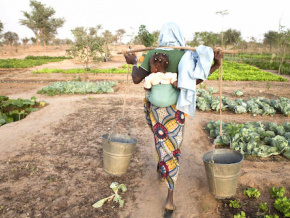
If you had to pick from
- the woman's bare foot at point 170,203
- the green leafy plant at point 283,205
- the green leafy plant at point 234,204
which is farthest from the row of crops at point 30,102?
the green leafy plant at point 283,205

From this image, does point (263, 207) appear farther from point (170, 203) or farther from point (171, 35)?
point (171, 35)

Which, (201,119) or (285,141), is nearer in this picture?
(285,141)

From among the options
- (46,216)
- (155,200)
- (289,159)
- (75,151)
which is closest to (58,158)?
(75,151)

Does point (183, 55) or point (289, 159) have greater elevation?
point (183, 55)

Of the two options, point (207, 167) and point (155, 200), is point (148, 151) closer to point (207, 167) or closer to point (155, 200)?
point (155, 200)

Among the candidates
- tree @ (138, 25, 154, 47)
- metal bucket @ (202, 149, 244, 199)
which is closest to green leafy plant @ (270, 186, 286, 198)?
metal bucket @ (202, 149, 244, 199)

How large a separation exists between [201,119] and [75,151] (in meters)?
2.66

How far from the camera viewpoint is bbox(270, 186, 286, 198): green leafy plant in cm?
239

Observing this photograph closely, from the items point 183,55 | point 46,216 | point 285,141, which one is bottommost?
point 46,216

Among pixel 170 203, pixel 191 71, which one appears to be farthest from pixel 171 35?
pixel 170 203

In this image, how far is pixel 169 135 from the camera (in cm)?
225

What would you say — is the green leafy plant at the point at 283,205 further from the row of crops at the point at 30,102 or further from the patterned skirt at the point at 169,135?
the row of crops at the point at 30,102

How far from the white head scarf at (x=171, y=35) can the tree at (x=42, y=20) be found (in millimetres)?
35809

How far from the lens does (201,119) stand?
4.93m
